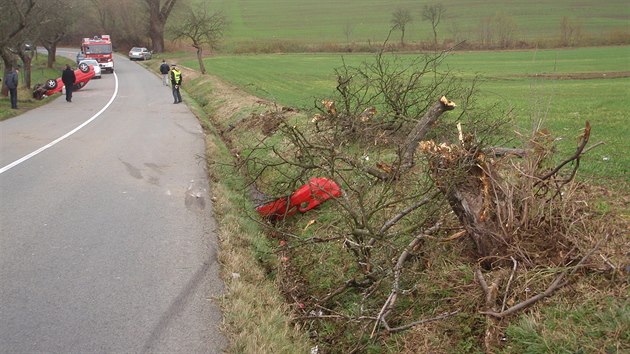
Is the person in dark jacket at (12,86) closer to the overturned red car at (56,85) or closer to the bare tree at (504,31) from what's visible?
the overturned red car at (56,85)

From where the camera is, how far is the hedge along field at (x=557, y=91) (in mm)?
9867

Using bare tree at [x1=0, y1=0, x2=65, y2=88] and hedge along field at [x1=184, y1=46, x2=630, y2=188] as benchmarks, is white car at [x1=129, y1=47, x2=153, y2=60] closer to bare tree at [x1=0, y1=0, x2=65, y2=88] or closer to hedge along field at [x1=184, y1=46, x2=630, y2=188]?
hedge along field at [x1=184, y1=46, x2=630, y2=188]

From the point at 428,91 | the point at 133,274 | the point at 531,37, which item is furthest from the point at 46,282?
the point at 531,37

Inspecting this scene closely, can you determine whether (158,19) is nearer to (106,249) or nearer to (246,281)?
(106,249)

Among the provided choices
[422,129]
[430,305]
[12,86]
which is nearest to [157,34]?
[12,86]

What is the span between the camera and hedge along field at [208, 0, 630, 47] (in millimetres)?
65956

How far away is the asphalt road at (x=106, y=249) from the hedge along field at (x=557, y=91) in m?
4.03

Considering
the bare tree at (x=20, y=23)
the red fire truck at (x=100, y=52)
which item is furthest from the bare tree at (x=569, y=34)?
the bare tree at (x=20, y=23)

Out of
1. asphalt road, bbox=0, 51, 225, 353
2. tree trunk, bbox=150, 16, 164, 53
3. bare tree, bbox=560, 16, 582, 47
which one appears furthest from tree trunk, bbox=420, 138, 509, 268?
tree trunk, bbox=150, 16, 164, 53

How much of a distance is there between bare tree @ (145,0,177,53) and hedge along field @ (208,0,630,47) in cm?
747

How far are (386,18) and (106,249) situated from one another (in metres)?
84.4

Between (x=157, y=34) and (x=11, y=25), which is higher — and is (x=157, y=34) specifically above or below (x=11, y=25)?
above

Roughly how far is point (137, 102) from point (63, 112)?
462 centimetres

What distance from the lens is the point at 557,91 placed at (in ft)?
76.0
